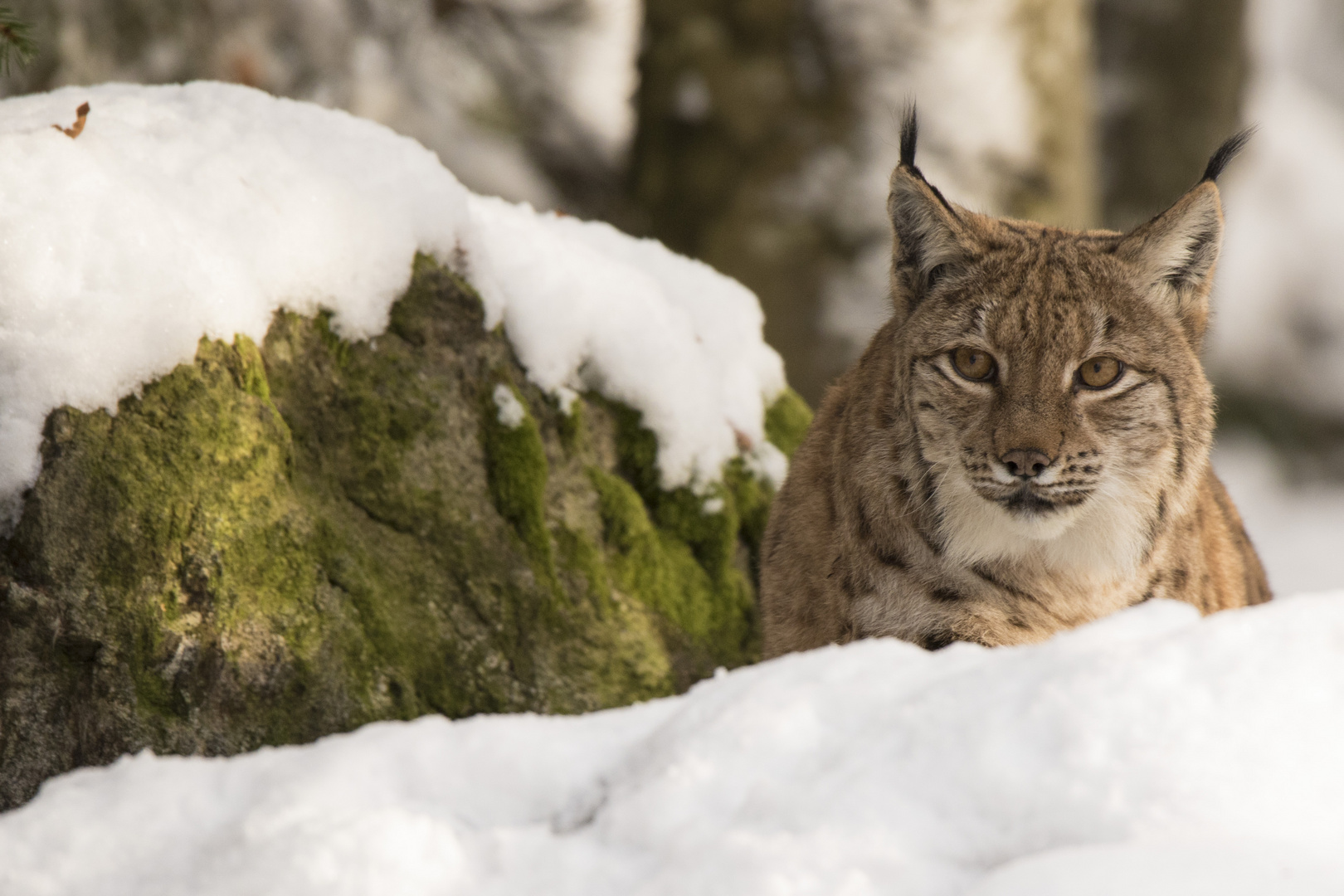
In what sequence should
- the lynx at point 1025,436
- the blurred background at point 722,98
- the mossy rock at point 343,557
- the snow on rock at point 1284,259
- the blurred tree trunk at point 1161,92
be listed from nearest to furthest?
the mossy rock at point 343,557 → the lynx at point 1025,436 → the blurred background at point 722,98 → the blurred tree trunk at point 1161,92 → the snow on rock at point 1284,259

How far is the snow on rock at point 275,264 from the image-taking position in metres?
2.65

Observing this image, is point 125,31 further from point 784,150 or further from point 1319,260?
point 1319,260

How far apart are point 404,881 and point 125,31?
18.2 feet

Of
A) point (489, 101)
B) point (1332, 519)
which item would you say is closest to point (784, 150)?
point (489, 101)

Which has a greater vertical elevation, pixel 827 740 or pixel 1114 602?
pixel 1114 602

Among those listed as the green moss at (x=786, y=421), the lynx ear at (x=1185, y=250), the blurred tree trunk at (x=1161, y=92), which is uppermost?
the blurred tree trunk at (x=1161, y=92)

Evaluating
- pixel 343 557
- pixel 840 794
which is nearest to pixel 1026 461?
pixel 840 794

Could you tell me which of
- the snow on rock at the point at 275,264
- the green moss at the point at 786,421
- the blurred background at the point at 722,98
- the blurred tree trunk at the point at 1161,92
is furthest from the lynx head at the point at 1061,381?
the blurred tree trunk at the point at 1161,92

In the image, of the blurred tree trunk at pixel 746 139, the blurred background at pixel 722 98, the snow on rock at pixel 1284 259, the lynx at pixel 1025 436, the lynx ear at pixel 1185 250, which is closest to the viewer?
the lynx at pixel 1025 436

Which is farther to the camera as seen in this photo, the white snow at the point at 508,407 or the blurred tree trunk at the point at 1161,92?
the blurred tree trunk at the point at 1161,92

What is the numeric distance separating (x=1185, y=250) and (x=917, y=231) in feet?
2.37

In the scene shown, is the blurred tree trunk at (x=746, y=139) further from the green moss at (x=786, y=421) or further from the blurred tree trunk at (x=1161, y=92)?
the blurred tree trunk at (x=1161, y=92)

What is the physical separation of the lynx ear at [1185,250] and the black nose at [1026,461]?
663 millimetres

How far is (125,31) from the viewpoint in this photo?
5941mm
